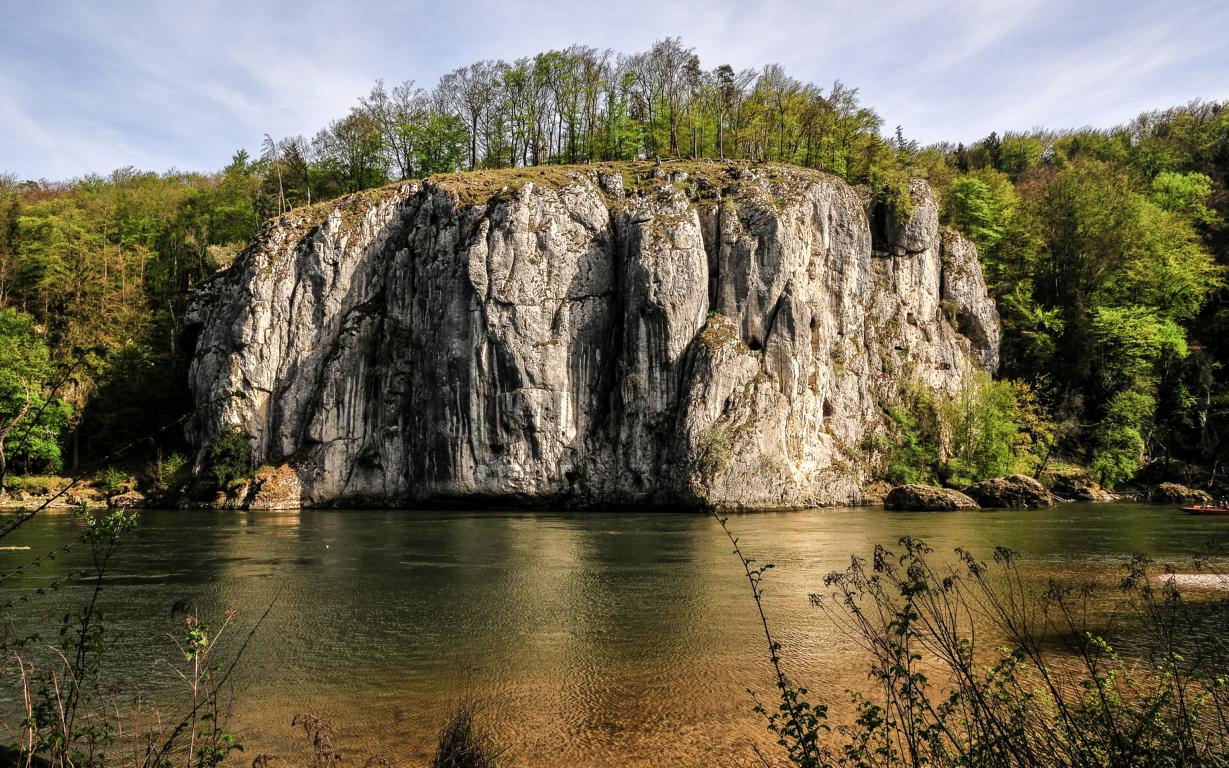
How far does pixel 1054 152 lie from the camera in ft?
294

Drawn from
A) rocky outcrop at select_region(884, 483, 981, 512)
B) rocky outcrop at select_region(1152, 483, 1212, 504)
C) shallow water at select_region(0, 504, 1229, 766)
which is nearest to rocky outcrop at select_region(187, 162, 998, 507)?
rocky outcrop at select_region(884, 483, 981, 512)

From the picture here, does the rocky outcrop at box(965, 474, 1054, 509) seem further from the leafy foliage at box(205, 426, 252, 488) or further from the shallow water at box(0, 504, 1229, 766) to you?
the leafy foliage at box(205, 426, 252, 488)

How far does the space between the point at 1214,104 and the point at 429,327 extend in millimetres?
92828

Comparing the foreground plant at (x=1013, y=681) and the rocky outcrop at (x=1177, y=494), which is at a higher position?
the foreground plant at (x=1013, y=681)

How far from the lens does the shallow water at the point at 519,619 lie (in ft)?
30.0

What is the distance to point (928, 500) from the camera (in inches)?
1722

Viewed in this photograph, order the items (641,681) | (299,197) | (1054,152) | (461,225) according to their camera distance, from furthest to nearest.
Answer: (1054,152), (299,197), (461,225), (641,681)

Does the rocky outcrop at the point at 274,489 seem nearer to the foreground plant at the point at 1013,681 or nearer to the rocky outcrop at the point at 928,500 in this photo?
the rocky outcrop at the point at 928,500

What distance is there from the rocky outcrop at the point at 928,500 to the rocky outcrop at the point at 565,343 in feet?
10.4

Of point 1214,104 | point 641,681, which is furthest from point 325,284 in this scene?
point 1214,104

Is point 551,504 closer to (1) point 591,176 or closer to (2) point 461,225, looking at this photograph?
(2) point 461,225

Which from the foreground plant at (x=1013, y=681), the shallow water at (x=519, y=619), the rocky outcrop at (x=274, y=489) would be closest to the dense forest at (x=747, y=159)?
the rocky outcrop at (x=274, y=489)

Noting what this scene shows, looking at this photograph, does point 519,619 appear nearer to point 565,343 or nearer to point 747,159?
Answer: point 565,343

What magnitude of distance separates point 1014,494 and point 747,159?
35523mm
